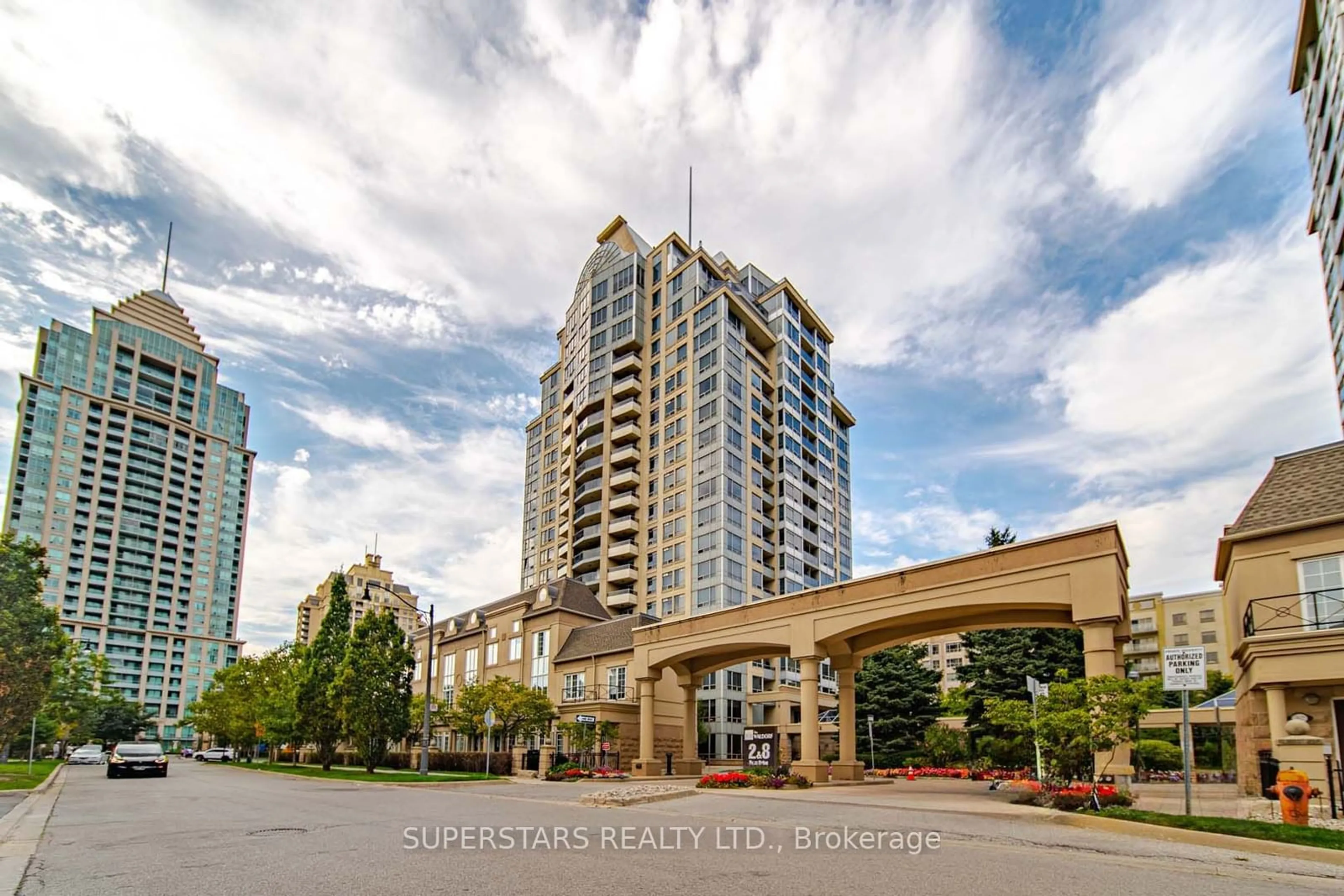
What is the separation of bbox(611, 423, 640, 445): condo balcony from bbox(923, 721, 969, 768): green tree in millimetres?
40966

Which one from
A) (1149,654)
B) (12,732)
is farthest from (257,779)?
(1149,654)

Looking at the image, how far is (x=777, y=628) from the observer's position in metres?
30.8

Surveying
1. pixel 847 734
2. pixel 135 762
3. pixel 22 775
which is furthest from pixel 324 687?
pixel 847 734

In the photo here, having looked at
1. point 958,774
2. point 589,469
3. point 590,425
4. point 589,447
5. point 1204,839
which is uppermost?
point 590,425

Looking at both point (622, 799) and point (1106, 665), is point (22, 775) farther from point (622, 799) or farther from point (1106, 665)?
point (1106, 665)

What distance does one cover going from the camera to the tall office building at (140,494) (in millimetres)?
128500

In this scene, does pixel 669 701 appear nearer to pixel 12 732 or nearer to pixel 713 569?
pixel 713 569

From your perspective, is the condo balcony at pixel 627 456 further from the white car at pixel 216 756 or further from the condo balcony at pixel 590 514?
the white car at pixel 216 756

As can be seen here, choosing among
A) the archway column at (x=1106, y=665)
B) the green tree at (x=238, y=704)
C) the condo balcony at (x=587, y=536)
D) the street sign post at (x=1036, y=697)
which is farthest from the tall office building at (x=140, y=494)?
the archway column at (x=1106, y=665)

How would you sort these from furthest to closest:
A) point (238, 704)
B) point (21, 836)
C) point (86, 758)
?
point (238, 704)
point (86, 758)
point (21, 836)

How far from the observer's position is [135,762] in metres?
31.2

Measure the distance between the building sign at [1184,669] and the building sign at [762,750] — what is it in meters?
16.2

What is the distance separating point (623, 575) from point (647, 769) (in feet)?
121

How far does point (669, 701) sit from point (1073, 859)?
33.6 meters
